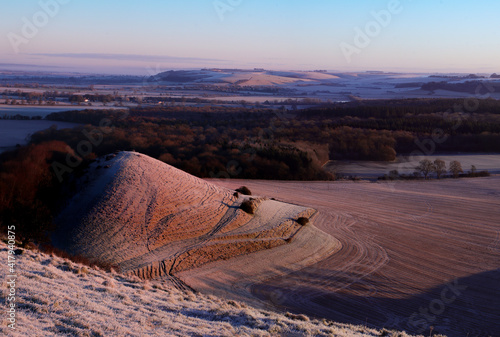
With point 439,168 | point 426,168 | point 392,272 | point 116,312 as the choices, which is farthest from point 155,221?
point 439,168

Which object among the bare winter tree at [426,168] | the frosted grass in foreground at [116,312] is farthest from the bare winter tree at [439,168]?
the frosted grass in foreground at [116,312]

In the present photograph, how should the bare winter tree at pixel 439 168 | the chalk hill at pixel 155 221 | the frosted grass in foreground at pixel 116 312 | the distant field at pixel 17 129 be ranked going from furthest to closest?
the distant field at pixel 17 129, the bare winter tree at pixel 439 168, the chalk hill at pixel 155 221, the frosted grass in foreground at pixel 116 312

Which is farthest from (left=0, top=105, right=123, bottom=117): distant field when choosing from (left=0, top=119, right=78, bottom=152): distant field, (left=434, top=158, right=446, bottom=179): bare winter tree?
(left=434, top=158, right=446, bottom=179): bare winter tree

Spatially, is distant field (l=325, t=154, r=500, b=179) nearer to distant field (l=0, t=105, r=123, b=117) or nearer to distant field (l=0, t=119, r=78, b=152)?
distant field (l=0, t=119, r=78, b=152)

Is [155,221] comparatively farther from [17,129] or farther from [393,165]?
[17,129]

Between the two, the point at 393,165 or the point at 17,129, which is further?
the point at 17,129

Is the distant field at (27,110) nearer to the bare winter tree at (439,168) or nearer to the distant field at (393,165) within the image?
the distant field at (393,165)
